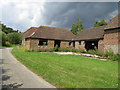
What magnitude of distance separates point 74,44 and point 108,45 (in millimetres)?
10056

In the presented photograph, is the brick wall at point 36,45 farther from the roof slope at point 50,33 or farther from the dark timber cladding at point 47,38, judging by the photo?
the roof slope at point 50,33

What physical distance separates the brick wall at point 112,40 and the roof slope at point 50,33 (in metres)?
11.2

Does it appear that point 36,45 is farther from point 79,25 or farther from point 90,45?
point 79,25

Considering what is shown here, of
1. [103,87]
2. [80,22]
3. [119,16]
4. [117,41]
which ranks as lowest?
[103,87]

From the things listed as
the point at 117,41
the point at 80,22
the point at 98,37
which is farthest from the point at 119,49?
the point at 80,22

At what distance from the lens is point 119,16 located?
56.5 feet

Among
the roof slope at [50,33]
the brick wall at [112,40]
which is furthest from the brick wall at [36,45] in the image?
the brick wall at [112,40]

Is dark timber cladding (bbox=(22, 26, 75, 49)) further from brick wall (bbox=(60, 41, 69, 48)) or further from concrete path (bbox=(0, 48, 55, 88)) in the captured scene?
concrete path (bbox=(0, 48, 55, 88))

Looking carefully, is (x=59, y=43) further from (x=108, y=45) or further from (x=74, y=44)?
(x=108, y=45)

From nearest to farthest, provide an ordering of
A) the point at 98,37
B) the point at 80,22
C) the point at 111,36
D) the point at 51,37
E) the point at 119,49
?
the point at 119,49 → the point at 111,36 → the point at 98,37 → the point at 51,37 → the point at 80,22

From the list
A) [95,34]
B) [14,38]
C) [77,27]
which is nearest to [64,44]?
[95,34]

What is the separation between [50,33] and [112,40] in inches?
556

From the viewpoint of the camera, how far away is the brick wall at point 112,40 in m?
15.3

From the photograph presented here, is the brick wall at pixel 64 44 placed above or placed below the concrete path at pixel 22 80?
above
